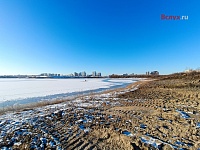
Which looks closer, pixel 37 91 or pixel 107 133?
pixel 107 133

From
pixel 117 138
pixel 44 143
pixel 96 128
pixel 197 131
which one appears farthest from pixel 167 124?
pixel 44 143

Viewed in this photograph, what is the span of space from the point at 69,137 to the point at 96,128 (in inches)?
42.3

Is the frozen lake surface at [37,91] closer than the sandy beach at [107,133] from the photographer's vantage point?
No

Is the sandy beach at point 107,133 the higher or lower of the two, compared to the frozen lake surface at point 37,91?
higher

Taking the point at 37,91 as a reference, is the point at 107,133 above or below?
above

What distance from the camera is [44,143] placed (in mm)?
3904

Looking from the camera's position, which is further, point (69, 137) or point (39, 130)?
point (39, 130)

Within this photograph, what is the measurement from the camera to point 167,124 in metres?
4.93

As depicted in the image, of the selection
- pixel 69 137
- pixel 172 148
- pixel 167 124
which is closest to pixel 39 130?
pixel 69 137

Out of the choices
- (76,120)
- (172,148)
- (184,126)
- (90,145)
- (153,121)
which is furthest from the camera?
(76,120)

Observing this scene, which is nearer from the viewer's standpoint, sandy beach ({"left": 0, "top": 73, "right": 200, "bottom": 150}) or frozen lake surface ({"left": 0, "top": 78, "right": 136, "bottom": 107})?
sandy beach ({"left": 0, "top": 73, "right": 200, "bottom": 150})

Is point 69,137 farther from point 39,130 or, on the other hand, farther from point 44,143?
point 39,130

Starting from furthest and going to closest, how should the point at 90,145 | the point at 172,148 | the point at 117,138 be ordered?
the point at 117,138
the point at 90,145
the point at 172,148

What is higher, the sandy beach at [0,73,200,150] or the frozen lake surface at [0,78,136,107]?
the sandy beach at [0,73,200,150]
